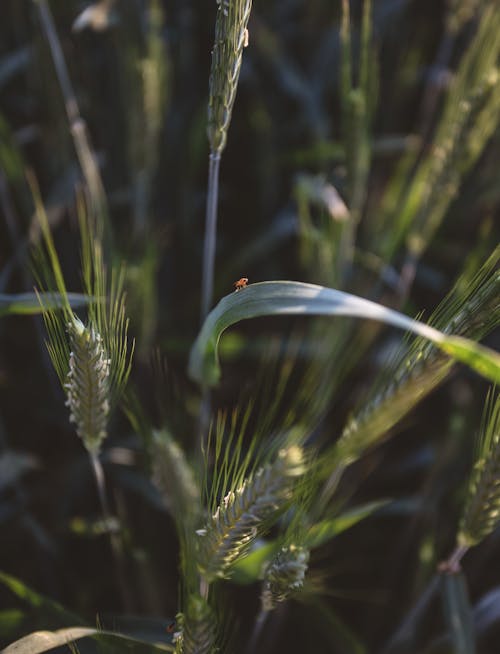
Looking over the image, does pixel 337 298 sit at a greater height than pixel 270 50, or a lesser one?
lesser

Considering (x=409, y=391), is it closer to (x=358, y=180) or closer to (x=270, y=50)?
(x=358, y=180)

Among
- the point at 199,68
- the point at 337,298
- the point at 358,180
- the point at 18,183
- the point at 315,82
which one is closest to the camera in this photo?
the point at 337,298

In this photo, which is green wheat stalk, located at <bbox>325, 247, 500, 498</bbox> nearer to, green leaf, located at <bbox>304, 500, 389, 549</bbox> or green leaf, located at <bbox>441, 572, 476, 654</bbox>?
green leaf, located at <bbox>304, 500, 389, 549</bbox>

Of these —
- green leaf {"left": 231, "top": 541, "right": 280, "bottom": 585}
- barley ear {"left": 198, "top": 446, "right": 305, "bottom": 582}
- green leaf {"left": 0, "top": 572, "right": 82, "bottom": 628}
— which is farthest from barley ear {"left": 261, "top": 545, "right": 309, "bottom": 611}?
green leaf {"left": 0, "top": 572, "right": 82, "bottom": 628}

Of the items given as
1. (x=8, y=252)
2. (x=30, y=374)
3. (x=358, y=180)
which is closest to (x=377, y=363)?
(x=358, y=180)

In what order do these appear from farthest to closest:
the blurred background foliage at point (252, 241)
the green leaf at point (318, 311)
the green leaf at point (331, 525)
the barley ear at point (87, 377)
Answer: the blurred background foliage at point (252, 241) < the green leaf at point (331, 525) < the barley ear at point (87, 377) < the green leaf at point (318, 311)

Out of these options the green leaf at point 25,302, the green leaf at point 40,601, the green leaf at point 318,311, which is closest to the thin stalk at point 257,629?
the green leaf at point 40,601

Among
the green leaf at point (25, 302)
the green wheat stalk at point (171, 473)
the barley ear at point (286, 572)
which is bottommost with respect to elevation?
the barley ear at point (286, 572)

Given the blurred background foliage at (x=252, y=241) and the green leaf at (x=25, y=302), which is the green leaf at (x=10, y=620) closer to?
the blurred background foliage at (x=252, y=241)
